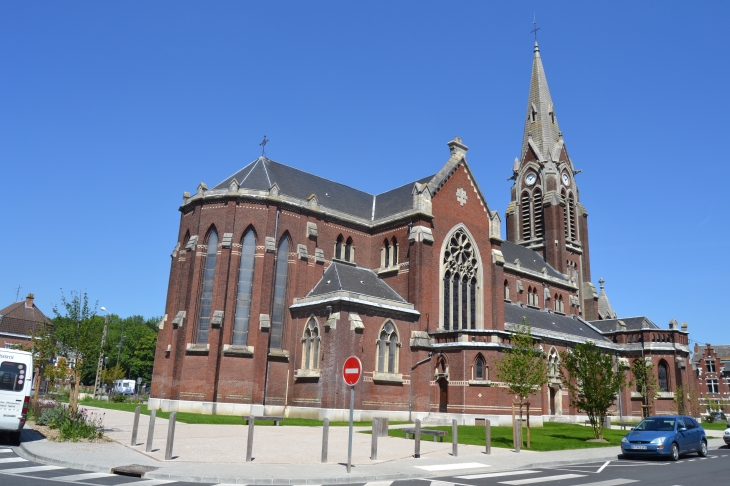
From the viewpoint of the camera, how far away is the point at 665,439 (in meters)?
19.9

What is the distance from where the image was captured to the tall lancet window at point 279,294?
3681cm

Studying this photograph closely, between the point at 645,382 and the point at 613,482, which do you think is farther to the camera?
the point at 645,382

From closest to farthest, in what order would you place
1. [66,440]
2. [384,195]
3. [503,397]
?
1. [66,440]
2. [503,397]
3. [384,195]

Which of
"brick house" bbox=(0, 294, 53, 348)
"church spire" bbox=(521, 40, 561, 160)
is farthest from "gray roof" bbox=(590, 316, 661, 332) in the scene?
"brick house" bbox=(0, 294, 53, 348)

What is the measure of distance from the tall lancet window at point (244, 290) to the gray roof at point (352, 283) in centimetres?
414

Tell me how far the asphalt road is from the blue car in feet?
2.12

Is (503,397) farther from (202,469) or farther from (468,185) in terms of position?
(202,469)

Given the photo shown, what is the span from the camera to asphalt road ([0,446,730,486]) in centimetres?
1216

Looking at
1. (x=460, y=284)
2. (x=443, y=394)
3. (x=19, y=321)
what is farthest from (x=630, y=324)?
(x=19, y=321)

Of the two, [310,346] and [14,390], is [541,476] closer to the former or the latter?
[14,390]

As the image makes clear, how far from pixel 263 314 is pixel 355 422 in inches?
353

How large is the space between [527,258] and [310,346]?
32600mm

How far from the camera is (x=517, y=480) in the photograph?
1436 centimetres

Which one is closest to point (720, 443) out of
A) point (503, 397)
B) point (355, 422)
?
point (503, 397)
